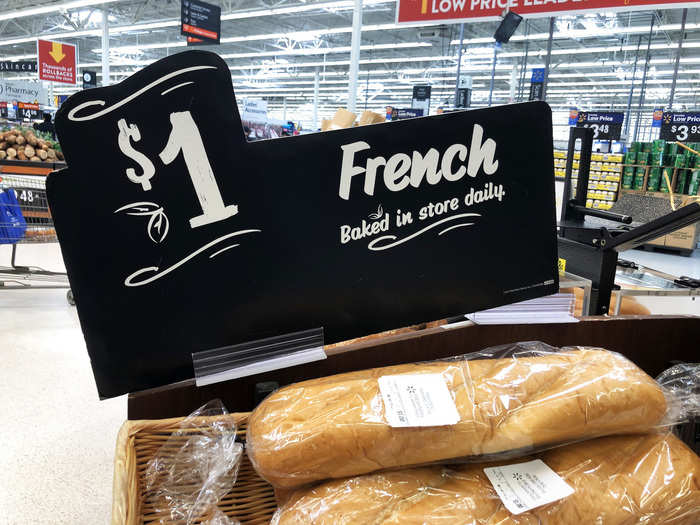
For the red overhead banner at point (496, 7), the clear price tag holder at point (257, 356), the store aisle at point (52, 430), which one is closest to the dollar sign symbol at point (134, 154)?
the clear price tag holder at point (257, 356)

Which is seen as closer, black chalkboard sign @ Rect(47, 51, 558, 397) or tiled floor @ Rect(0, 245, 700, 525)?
black chalkboard sign @ Rect(47, 51, 558, 397)

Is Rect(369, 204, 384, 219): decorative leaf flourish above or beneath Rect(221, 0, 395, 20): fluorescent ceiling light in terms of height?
beneath

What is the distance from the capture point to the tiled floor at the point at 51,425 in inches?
72.4

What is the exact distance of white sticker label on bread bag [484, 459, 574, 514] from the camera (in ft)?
2.09

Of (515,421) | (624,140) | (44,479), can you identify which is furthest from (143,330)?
(624,140)

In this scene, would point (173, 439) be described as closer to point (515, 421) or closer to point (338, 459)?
point (338, 459)

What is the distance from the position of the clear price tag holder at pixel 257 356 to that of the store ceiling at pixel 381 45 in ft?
39.7

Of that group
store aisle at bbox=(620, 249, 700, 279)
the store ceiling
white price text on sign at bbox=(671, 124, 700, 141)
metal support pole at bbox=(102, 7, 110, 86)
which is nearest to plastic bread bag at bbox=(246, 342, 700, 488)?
store aisle at bbox=(620, 249, 700, 279)

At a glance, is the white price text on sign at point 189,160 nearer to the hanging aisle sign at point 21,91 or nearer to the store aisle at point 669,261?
the store aisle at point 669,261

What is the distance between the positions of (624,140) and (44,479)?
1552 centimetres

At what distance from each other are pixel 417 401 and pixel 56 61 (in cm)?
1613

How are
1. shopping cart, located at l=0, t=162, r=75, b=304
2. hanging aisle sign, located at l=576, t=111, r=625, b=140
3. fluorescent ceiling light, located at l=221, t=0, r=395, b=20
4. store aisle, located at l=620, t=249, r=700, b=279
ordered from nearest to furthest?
1. shopping cart, located at l=0, t=162, r=75, b=304
2. store aisle, located at l=620, t=249, r=700, b=279
3. hanging aisle sign, located at l=576, t=111, r=625, b=140
4. fluorescent ceiling light, located at l=221, t=0, r=395, b=20

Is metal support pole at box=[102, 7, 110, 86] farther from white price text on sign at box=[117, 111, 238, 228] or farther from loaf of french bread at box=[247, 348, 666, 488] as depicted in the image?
loaf of french bread at box=[247, 348, 666, 488]

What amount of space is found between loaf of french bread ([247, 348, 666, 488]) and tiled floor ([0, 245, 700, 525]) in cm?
150
